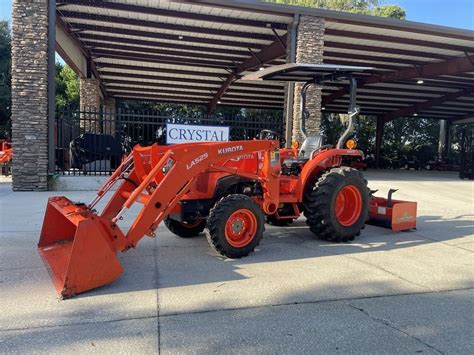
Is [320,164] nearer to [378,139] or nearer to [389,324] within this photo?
[389,324]

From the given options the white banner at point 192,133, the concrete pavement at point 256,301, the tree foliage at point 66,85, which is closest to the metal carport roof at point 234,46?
the white banner at point 192,133

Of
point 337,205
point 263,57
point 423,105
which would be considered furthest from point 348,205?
point 423,105

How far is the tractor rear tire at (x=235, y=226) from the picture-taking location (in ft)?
17.2

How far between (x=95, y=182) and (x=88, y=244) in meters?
8.43

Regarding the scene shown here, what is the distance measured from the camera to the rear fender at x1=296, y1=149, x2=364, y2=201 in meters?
6.36

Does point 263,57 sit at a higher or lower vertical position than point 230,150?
higher

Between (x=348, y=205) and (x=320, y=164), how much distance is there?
84 cm

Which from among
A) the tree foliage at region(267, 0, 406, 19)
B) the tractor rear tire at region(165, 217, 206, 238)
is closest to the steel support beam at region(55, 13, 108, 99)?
the tractor rear tire at region(165, 217, 206, 238)

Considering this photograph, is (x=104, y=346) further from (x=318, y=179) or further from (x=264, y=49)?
(x=264, y=49)

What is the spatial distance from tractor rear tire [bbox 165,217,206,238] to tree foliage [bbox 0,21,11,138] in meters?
23.1

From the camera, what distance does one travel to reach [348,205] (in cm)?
682

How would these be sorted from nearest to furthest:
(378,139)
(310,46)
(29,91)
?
(29,91) → (310,46) → (378,139)

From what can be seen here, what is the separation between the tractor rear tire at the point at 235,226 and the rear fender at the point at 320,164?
41.1 inches

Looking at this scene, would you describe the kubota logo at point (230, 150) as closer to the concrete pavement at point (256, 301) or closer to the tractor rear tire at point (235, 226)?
the tractor rear tire at point (235, 226)
